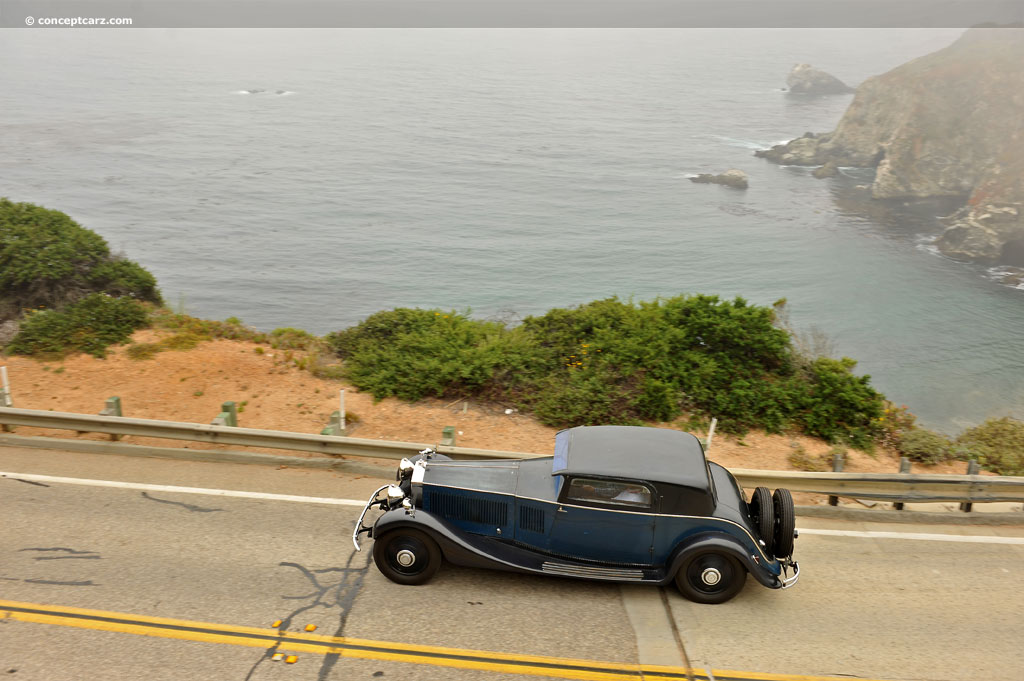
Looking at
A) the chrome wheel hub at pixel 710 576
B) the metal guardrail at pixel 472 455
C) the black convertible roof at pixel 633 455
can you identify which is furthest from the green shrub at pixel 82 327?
the chrome wheel hub at pixel 710 576

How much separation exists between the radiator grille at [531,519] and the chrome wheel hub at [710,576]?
1.62m

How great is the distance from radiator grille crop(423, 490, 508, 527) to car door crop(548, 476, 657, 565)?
Answer: 553 mm

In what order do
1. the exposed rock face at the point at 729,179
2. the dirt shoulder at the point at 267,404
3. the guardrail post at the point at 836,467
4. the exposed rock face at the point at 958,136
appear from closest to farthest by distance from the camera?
1. the guardrail post at the point at 836,467
2. the dirt shoulder at the point at 267,404
3. the exposed rock face at the point at 958,136
4. the exposed rock face at the point at 729,179

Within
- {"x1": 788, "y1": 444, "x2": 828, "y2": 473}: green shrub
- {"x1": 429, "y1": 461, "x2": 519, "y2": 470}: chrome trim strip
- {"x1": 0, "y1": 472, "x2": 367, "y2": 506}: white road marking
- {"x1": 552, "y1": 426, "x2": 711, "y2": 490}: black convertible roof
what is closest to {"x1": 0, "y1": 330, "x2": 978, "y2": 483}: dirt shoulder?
{"x1": 788, "y1": 444, "x2": 828, "y2": 473}: green shrub

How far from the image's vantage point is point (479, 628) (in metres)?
6.80

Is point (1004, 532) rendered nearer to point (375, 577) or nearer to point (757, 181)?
point (375, 577)

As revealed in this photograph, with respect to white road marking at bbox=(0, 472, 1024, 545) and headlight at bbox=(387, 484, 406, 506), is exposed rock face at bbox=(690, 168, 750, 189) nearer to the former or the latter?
white road marking at bbox=(0, 472, 1024, 545)

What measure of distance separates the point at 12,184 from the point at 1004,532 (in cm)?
8973

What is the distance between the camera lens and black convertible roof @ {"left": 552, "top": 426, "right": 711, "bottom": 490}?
23.0 ft

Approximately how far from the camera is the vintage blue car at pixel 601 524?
697 cm

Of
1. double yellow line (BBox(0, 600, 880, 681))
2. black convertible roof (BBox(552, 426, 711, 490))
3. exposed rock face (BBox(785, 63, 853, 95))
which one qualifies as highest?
exposed rock face (BBox(785, 63, 853, 95))

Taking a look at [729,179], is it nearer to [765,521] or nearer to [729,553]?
[765,521]

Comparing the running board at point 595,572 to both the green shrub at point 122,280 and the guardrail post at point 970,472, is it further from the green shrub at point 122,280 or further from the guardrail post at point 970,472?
the green shrub at point 122,280

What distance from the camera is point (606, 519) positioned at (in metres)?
7.00
